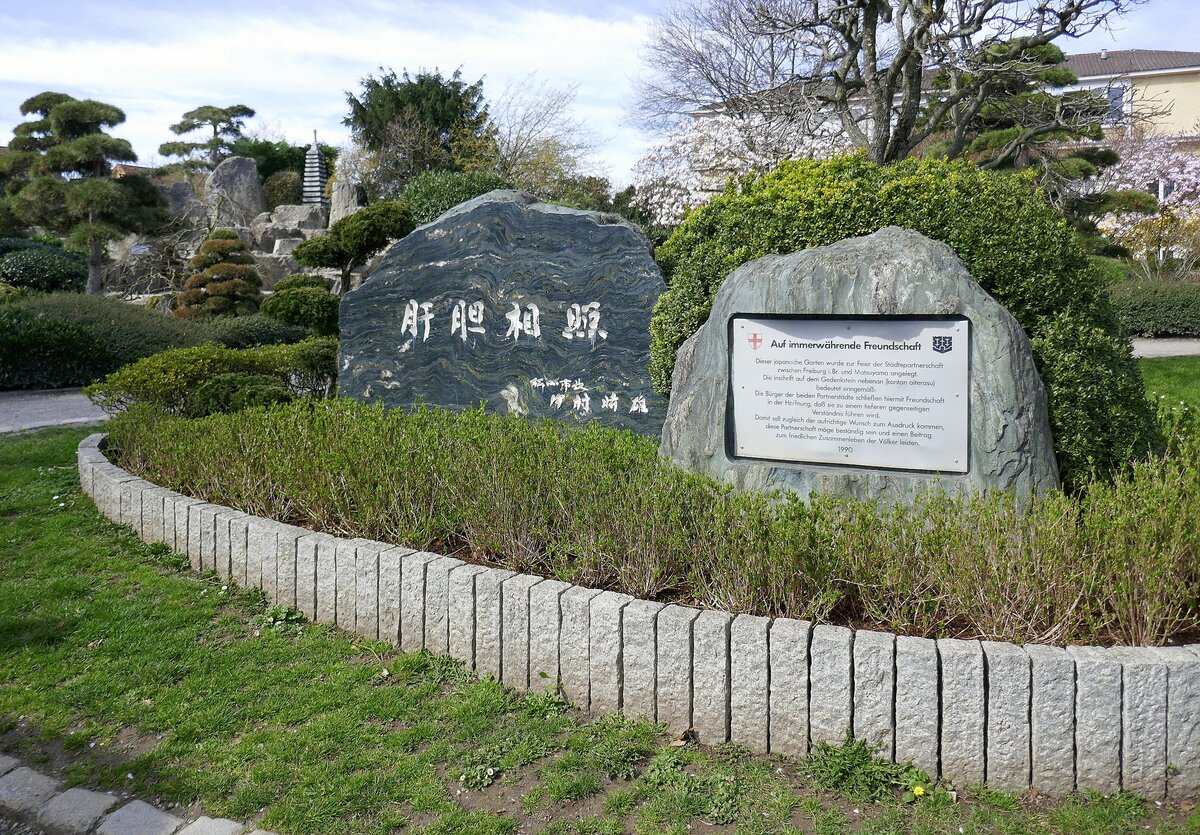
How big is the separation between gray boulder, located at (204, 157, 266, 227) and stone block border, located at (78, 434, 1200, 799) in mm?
29162

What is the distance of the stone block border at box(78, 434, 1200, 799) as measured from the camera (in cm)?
299

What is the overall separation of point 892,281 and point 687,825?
9.30 ft

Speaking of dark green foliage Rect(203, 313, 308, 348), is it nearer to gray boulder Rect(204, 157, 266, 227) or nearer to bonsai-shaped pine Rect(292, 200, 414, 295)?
bonsai-shaped pine Rect(292, 200, 414, 295)

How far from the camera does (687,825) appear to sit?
291 cm

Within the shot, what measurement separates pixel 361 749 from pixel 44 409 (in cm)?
1026

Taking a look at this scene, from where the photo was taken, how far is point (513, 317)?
7199 mm

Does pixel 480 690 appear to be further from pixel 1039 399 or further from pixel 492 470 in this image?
pixel 1039 399

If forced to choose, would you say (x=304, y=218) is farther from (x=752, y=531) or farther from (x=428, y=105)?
(x=752, y=531)

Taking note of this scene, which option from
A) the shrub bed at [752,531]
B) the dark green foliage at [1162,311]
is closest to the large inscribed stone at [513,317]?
the shrub bed at [752,531]

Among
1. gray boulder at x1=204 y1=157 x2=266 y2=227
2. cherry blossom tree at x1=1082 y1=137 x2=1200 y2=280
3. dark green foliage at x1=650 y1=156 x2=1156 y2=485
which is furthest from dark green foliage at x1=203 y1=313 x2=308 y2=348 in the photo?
Answer: cherry blossom tree at x1=1082 y1=137 x2=1200 y2=280

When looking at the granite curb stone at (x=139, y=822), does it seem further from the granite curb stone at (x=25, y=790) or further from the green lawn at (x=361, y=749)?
the granite curb stone at (x=25, y=790)

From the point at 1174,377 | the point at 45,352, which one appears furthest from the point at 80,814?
the point at 45,352

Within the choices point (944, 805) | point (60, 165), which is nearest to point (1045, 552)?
point (944, 805)

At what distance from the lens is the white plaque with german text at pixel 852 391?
4.46m
